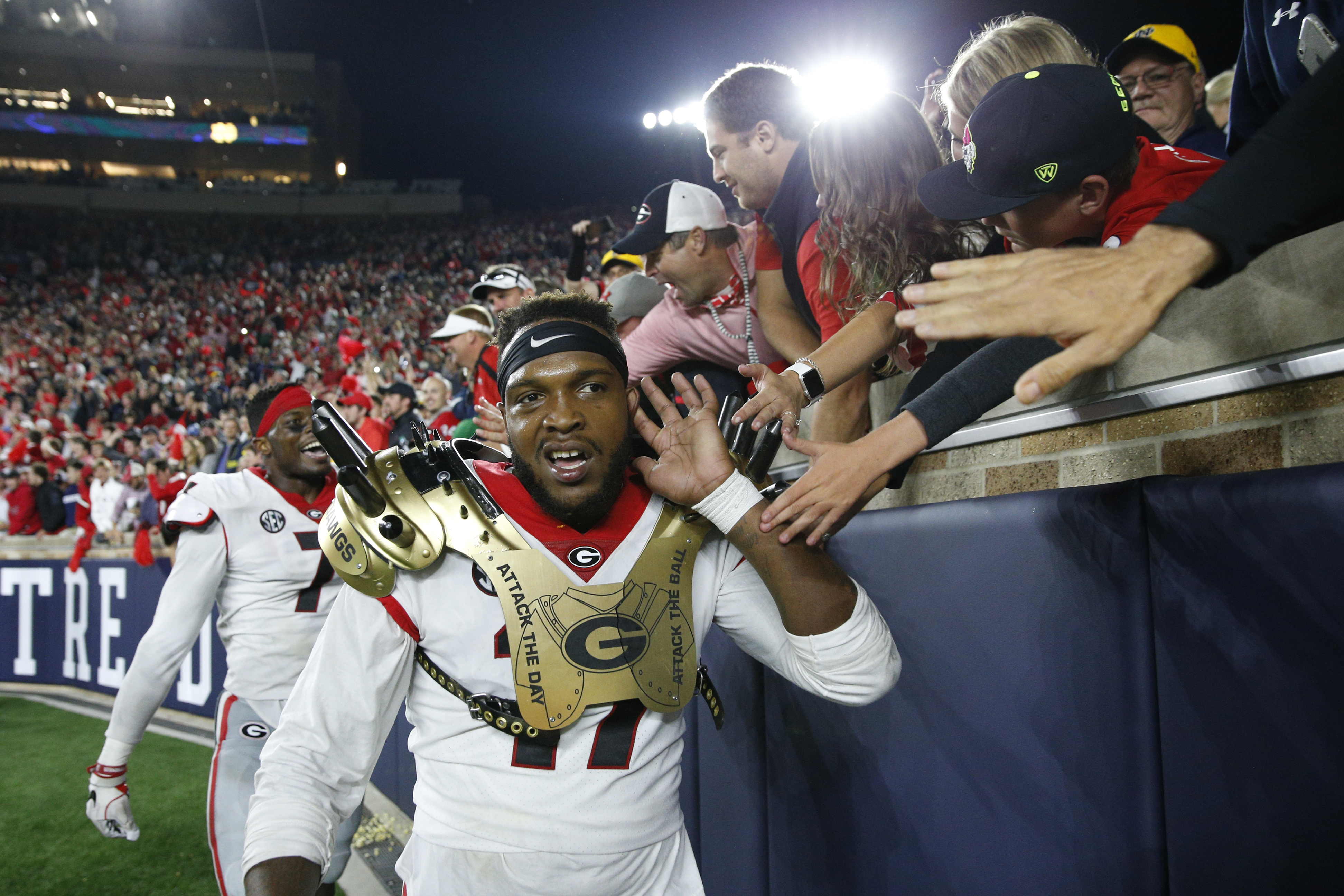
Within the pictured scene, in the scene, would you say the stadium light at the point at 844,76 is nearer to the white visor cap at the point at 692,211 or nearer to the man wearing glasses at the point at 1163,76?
the man wearing glasses at the point at 1163,76

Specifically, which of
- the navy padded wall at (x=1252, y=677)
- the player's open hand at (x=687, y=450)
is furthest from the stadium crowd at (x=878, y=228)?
the navy padded wall at (x=1252, y=677)

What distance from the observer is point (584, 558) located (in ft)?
5.15

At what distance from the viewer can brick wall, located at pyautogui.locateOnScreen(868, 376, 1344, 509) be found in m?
1.12

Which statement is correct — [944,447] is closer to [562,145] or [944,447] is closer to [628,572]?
[628,572]

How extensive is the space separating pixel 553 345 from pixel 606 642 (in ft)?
1.84

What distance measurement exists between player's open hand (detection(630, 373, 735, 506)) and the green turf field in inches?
138

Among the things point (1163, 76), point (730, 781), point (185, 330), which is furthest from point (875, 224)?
point (185, 330)

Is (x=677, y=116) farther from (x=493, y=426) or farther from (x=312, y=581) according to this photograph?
(x=493, y=426)

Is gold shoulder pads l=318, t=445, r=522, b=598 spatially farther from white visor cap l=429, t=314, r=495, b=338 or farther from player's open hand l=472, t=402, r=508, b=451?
white visor cap l=429, t=314, r=495, b=338

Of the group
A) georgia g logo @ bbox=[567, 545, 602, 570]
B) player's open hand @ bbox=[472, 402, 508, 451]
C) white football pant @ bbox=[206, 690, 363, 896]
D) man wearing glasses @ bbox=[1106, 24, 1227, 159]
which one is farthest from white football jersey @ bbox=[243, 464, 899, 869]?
man wearing glasses @ bbox=[1106, 24, 1227, 159]

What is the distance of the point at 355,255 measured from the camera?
86.9ft

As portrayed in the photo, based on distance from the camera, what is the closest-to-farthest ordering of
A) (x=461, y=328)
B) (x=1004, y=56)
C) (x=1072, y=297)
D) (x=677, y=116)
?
(x=1072, y=297) → (x=1004, y=56) → (x=461, y=328) → (x=677, y=116)

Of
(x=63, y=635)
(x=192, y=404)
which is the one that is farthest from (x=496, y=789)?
(x=192, y=404)

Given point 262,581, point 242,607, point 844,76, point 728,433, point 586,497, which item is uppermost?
point 844,76
